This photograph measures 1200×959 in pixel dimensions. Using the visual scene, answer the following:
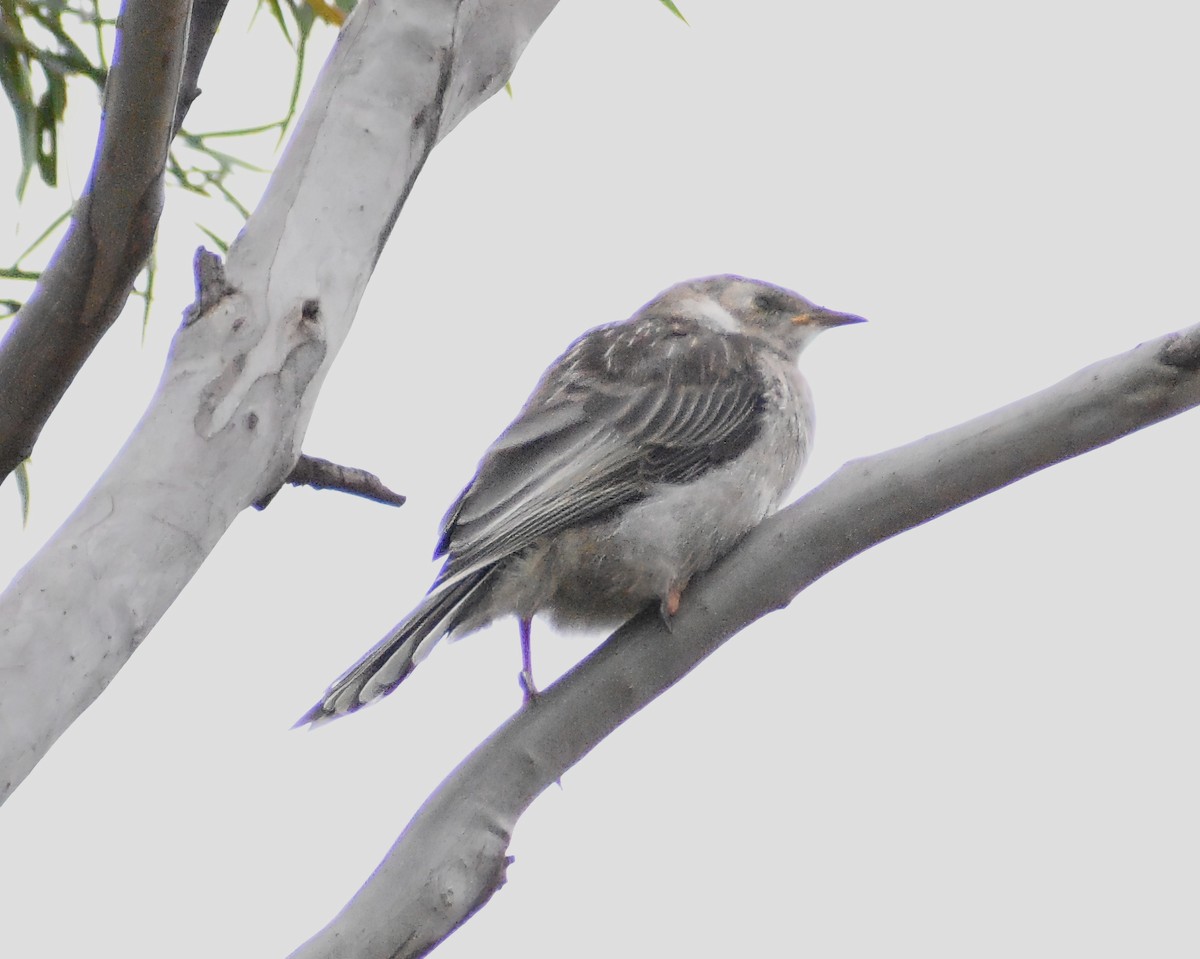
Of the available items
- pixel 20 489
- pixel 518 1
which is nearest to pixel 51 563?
pixel 20 489

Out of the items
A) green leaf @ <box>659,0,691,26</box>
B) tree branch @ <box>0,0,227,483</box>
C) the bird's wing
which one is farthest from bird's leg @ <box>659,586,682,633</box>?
green leaf @ <box>659,0,691,26</box>

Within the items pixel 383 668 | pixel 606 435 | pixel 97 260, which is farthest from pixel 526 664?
pixel 97 260

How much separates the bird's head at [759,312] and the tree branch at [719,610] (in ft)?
6.56

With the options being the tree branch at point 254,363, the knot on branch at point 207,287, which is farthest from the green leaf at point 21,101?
the knot on branch at point 207,287

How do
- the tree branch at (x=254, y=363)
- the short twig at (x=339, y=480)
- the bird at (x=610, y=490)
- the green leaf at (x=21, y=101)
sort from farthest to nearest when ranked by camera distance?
the green leaf at (x=21, y=101) → the bird at (x=610, y=490) → the short twig at (x=339, y=480) → the tree branch at (x=254, y=363)

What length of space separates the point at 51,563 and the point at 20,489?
129 cm

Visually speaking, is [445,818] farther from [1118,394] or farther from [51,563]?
[1118,394]

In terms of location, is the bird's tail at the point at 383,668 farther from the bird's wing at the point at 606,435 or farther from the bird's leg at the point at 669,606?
the bird's leg at the point at 669,606

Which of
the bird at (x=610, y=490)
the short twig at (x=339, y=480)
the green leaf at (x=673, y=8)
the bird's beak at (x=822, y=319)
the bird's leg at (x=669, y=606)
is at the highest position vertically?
the bird's beak at (x=822, y=319)

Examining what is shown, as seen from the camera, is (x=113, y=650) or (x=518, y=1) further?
(x=518, y=1)

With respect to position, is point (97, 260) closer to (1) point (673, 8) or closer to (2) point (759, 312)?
(1) point (673, 8)

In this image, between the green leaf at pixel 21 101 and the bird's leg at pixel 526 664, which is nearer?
the bird's leg at pixel 526 664

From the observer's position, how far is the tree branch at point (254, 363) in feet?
8.22

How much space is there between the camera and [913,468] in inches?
111
